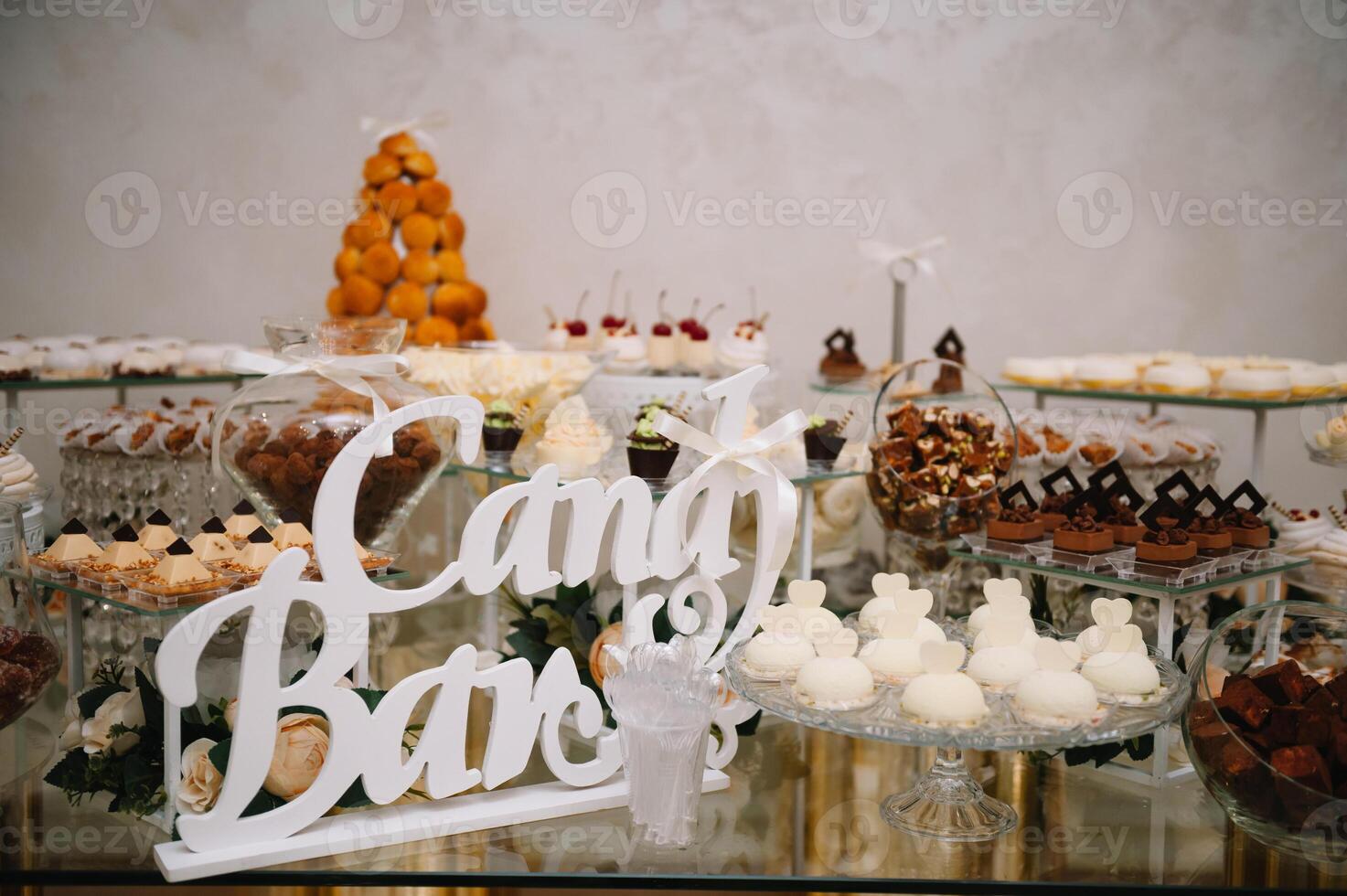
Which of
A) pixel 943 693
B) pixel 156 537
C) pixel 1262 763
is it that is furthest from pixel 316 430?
pixel 1262 763

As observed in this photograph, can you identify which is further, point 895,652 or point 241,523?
point 241,523

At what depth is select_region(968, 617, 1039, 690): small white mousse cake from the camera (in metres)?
1.97

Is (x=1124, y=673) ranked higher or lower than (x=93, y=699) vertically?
higher

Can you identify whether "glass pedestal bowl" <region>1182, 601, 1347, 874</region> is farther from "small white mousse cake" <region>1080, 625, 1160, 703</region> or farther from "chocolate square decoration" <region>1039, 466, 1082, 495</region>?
"chocolate square decoration" <region>1039, 466, 1082, 495</region>

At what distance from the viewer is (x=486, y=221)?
5.02m

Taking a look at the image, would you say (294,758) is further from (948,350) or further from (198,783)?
(948,350)

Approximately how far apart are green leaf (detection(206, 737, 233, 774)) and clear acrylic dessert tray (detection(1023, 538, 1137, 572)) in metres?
1.50

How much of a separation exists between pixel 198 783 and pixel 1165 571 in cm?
171

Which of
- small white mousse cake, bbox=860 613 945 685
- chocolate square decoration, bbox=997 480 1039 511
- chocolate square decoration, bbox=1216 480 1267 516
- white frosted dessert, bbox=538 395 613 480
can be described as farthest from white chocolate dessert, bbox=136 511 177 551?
chocolate square decoration, bbox=1216 480 1267 516

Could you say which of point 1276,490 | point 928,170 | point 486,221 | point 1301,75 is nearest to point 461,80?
point 486,221

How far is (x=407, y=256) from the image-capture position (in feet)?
12.9

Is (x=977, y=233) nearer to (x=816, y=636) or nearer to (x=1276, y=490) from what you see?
(x=1276, y=490)

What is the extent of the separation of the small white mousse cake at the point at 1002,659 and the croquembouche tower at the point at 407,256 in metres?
2.29

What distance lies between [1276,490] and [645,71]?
3061 mm
